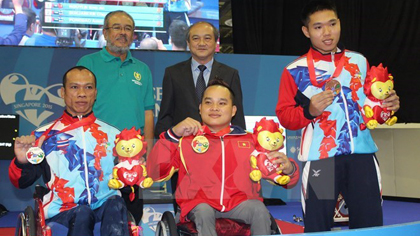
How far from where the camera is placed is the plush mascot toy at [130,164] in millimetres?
2104

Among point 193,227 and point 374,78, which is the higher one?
point 374,78

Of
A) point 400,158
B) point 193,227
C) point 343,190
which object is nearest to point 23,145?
point 193,227

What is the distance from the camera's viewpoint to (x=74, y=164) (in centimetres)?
242

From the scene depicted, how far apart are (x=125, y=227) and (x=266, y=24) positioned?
4.78 metres

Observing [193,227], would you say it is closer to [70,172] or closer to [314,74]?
[70,172]

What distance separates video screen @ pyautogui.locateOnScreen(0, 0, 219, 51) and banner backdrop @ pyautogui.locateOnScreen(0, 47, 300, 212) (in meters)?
0.15

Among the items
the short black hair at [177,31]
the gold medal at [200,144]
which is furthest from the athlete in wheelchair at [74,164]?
the short black hair at [177,31]

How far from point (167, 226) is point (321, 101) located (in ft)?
2.75

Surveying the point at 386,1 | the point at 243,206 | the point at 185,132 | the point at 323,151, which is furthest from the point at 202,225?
the point at 386,1

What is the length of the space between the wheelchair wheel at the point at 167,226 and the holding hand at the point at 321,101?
770 mm

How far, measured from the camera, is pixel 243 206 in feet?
7.45

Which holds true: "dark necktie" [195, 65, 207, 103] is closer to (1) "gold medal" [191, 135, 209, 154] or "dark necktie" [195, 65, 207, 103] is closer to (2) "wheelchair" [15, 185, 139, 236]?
(1) "gold medal" [191, 135, 209, 154]

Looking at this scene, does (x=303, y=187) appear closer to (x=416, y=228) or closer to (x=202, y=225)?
(x=202, y=225)

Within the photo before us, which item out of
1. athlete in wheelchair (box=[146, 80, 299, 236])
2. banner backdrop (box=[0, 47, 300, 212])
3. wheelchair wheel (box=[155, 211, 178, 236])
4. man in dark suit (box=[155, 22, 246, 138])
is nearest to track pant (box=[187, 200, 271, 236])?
athlete in wheelchair (box=[146, 80, 299, 236])
